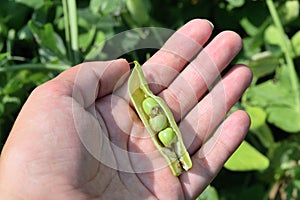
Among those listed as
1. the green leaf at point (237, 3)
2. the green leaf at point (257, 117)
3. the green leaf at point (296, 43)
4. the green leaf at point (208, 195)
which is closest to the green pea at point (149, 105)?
the green leaf at point (208, 195)

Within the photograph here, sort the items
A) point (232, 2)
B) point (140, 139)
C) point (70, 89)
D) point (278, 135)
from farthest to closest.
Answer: point (278, 135)
point (232, 2)
point (140, 139)
point (70, 89)

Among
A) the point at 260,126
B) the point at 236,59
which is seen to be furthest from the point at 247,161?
the point at 236,59

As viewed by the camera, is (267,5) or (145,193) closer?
(145,193)

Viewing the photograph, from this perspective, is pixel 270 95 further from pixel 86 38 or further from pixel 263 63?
pixel 86 38

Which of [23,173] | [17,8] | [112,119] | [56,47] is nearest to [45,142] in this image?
[23,173]

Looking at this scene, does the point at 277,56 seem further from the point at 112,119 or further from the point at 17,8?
the point at 17,8

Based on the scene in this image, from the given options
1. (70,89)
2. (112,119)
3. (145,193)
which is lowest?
(145,193)

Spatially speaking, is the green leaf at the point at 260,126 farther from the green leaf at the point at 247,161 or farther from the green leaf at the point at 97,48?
the green leaf at the point at 97,48
